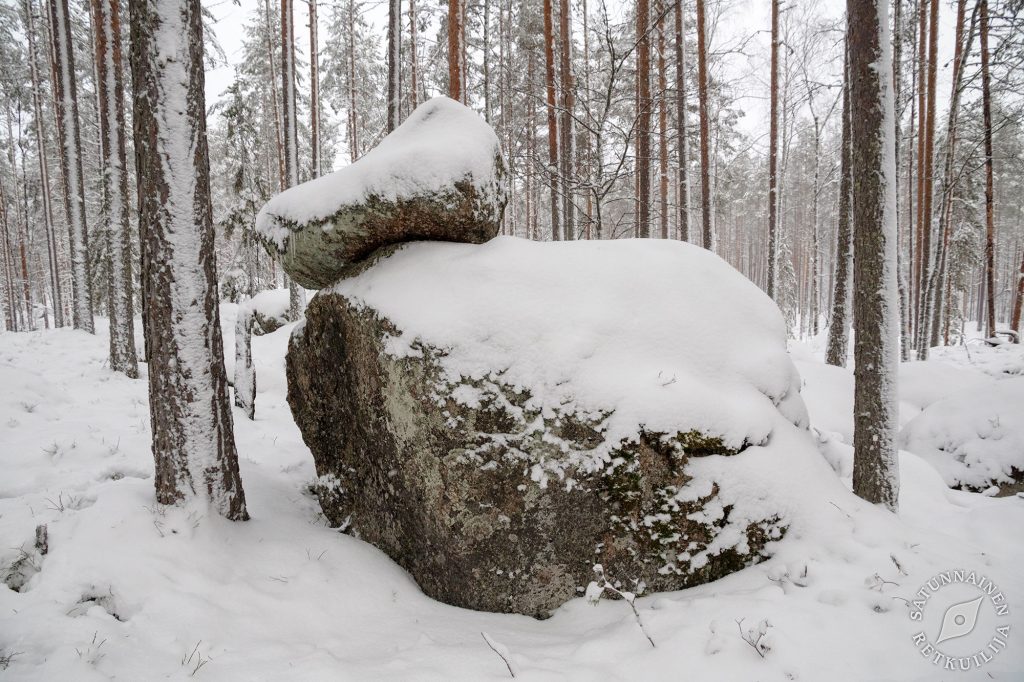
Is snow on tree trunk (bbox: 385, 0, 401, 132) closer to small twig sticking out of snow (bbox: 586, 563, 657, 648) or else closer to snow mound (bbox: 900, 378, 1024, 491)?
small twig sticking out of snow (bbox: 586, 563, 657, 648)

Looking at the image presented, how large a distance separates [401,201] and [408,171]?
24 cm

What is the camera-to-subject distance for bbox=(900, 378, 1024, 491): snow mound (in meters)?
5.54

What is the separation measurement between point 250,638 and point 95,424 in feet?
16.1

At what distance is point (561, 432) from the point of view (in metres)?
3.10

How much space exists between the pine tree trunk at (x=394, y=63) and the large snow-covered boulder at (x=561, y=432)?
311 inches

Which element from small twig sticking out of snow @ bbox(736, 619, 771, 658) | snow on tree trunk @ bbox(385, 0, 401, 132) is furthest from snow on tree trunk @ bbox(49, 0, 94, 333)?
small twig sticking out of snow @ bbox(736, 619, 771, 658)

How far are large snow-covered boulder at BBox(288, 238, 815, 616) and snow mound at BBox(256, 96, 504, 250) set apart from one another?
676mm

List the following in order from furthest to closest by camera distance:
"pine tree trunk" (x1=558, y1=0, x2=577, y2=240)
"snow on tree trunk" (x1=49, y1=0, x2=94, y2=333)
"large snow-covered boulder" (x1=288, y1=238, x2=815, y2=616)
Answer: "snow on tree trunk" (x1=49, y1=0, x2=94, y2=333) < "pine tree trunk" (x1=558, y1=0, x2=577, y2=240) < "large snow-covered boulder" (x1=288, y1=238, x2=815, y2=616)

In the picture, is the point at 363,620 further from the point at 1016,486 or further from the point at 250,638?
the point at 1016,486

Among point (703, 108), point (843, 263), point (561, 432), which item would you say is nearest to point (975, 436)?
point (843, 263)

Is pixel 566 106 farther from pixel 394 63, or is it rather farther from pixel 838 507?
pixel 838 507

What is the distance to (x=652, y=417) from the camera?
10.1 feet

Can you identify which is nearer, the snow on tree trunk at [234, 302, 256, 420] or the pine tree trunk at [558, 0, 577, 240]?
the snow on tree trunk at [234, 302, 256, 420]

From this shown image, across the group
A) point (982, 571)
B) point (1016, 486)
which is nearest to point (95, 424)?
point (982, 571)
